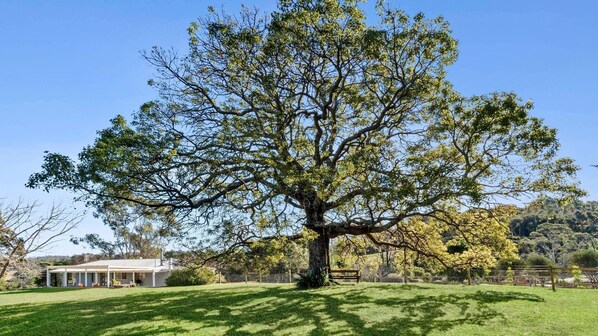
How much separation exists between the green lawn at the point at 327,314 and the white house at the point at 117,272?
21.8m

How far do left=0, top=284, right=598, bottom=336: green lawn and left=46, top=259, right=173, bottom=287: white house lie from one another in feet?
71.6

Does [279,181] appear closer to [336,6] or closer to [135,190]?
[135,190]

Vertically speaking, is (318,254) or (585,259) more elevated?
(318,254)

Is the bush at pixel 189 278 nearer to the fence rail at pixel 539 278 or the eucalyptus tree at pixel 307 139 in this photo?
the fence rail at pixel 539 278

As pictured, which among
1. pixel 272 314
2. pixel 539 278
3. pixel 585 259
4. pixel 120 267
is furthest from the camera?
pixel 120 267

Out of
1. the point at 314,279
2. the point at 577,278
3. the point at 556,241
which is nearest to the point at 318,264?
the point at 314,279

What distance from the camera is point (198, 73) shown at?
17828mm

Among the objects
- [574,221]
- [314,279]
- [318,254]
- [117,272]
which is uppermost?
[574,221]

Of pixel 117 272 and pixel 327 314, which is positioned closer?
pixel 327 314

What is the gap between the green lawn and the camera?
11.4 meters

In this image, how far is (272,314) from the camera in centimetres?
1330

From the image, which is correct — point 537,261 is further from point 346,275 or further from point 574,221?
point 574,221

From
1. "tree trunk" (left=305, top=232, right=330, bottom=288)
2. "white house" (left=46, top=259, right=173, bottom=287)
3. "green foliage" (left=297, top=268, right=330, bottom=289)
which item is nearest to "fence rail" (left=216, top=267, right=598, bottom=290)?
"green foliage" (left=297, top=268, right=330, bottom=289)

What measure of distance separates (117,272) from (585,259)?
1644 inches
